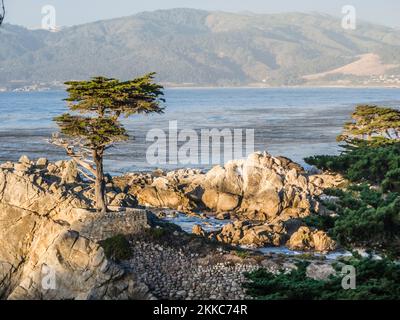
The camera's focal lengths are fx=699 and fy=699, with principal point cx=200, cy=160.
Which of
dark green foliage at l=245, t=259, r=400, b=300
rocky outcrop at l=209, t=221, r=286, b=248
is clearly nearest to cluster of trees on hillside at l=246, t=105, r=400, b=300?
dark green foliage at l=245, t=259, r=400, b=300

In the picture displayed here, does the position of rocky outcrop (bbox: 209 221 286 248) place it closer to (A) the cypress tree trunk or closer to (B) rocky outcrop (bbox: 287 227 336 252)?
(B) rocky outcrop (bbox: 287 227 336 252)

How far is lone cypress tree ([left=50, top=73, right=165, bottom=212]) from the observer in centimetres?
2367

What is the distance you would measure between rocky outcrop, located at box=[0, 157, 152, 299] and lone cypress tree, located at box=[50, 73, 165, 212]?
6.42 feet

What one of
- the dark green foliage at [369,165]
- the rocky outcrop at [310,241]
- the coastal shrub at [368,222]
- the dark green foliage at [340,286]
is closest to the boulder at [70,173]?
the rocky outcrop at [310,241]

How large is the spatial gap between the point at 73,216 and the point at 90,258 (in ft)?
13.8

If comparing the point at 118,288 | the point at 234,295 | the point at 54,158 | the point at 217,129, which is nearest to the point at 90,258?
the point at 118,288

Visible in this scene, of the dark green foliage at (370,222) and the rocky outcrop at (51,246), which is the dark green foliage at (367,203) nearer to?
the dark green foliage at (370,222)

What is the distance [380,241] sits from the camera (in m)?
12.0

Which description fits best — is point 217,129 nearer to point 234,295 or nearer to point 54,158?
point 54,158

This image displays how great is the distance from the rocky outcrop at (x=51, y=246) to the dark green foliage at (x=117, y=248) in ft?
1.77

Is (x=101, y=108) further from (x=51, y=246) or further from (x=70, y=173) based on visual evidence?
(x=70, y=173)

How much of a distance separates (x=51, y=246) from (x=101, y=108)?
554 cm

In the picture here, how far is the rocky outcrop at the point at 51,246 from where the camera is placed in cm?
2047

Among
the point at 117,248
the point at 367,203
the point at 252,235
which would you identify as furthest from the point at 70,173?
the point at 367,203
